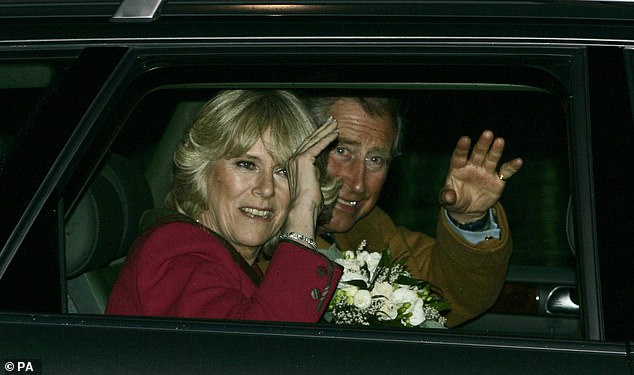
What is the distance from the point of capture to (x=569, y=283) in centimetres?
387

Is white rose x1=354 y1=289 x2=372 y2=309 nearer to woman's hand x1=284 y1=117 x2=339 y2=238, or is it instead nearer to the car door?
woman's hand x1=284 y1=117 x2=339 y2=238

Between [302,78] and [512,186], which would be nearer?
[302,78]

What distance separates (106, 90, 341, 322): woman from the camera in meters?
2.52

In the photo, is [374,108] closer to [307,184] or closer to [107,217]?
[307,184]

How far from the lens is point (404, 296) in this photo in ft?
9.50

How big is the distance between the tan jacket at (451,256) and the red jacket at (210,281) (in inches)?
26.7

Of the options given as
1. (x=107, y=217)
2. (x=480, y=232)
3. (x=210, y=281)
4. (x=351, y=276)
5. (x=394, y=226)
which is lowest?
(x=210, y=281)

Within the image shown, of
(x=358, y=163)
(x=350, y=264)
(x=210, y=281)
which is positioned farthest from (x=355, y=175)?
(x=210, y=281)

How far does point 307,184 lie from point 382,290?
1.42 feet

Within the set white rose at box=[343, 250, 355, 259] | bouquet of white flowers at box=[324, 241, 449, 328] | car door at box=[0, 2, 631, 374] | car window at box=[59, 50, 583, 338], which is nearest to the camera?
car door at box=[0, 2, 631, 374]

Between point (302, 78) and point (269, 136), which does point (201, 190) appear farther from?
point (302, 78)

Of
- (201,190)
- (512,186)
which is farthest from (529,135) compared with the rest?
(201,190)

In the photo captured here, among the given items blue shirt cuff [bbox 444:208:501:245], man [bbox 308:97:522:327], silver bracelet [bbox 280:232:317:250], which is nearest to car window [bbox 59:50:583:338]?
man [bbox 308:97:522:327]

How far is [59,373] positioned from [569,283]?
219 cm
